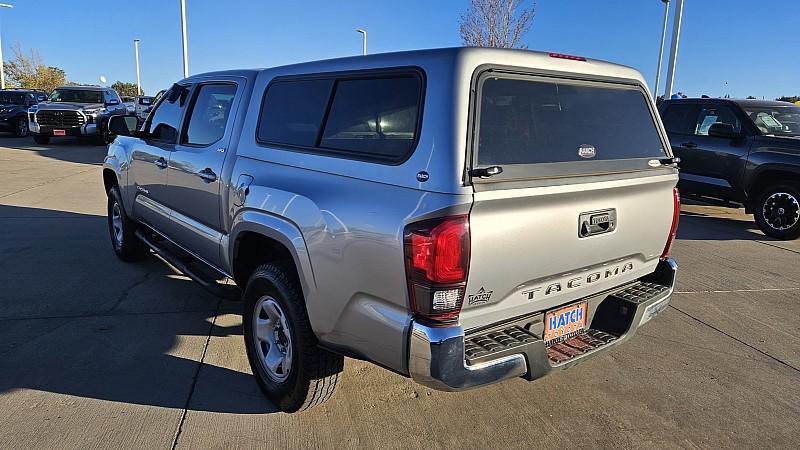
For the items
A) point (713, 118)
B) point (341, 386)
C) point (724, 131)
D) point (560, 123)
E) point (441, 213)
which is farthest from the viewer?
point (713, 118)

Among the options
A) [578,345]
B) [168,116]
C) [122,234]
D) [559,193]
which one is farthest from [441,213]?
[122,234]

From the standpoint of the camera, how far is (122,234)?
5762mm

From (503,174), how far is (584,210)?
587 mm

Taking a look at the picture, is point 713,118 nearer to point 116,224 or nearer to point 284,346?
point 284,346

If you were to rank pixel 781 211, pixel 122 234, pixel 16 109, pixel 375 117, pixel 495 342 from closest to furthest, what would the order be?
pixel 495 342 → pixel 375 117 → pixel 122 234 → pixel 781 211 → pixel 16 109

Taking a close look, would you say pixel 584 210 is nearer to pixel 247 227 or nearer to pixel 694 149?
pixel 247 227

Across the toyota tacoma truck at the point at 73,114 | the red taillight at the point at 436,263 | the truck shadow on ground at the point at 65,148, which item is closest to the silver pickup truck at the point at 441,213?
the red taillight at the point at 436,263

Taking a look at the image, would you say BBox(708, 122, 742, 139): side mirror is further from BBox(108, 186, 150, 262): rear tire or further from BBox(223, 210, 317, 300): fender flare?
BBox(108, 186, 150, 262): rear tire

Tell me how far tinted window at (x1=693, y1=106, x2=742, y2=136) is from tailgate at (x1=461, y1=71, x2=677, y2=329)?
21.9ft

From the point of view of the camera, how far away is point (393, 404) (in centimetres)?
329

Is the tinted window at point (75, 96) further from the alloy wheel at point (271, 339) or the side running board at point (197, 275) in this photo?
the alloy wheel at point (271, 339)

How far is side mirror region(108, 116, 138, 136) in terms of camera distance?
5.35 meters

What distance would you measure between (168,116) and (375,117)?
9.23 ft

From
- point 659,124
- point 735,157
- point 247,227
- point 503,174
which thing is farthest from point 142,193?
point 735,157
